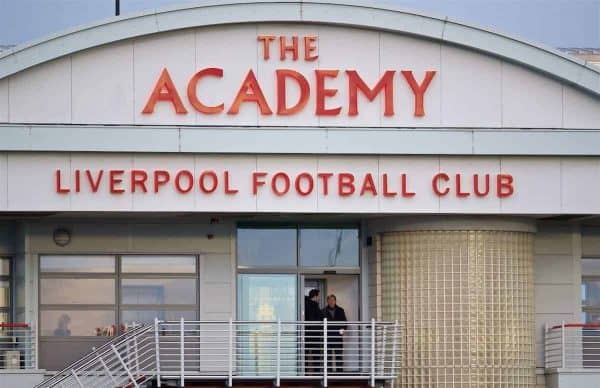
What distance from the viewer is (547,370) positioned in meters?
30.9

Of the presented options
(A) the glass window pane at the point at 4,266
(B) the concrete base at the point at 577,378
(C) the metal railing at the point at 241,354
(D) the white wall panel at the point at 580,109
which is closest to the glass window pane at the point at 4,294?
(A) the glass window pane at the point at 4,266

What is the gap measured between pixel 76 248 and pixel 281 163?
504cm

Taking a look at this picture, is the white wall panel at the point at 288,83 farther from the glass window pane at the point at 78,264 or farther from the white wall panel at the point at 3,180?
the glass window pane at the point at 78,264

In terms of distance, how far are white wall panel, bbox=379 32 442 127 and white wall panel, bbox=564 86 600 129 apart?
252 centimetres

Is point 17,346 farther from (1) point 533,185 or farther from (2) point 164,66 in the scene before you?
(1) point 533,185

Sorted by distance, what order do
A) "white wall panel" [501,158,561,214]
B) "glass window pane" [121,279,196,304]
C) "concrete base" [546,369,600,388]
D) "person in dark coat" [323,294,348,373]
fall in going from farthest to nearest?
"glass window pane" [121,279,196,304] → "person in dark coat" [323,294,348,373] → "concrete base" [546,369,600,388] → "white wall panel" [501,158,561,214]

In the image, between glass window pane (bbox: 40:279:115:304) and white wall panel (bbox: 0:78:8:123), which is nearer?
white wall panel (bbox: 0:78:8:123)

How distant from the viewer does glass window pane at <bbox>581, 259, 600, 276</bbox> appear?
1281 inches

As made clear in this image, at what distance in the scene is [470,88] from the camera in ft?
97.3

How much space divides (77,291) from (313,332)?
16.1 ft

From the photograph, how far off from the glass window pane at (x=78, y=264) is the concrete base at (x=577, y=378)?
366 inches

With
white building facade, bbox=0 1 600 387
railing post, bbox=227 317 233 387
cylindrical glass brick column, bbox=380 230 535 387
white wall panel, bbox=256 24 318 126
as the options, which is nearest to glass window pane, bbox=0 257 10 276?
white building facade, bbox=0 1 600 387

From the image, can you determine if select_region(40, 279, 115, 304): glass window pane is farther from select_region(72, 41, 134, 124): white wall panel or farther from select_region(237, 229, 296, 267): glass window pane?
select_region(72, 41, 134, 124): white wall panel

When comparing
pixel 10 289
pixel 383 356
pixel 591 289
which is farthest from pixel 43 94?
pixel 591 289
